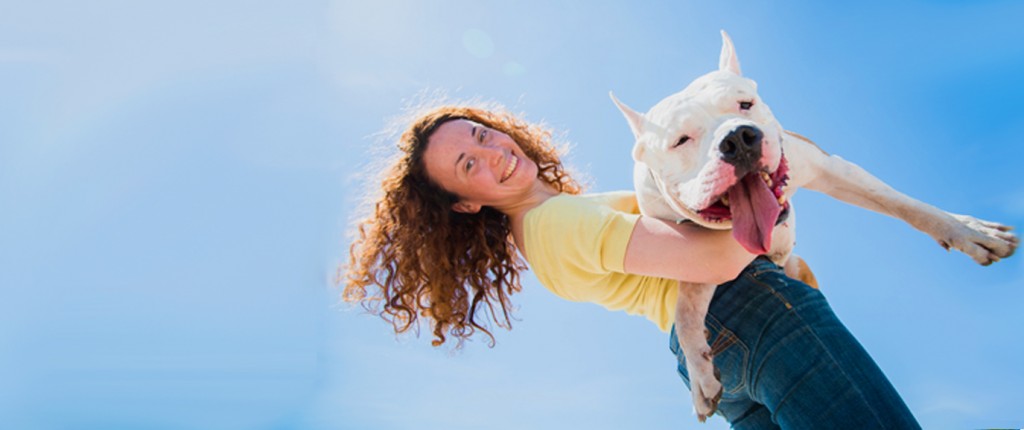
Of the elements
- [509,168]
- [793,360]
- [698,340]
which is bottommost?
[793,360]

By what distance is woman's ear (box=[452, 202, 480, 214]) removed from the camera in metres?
3.93

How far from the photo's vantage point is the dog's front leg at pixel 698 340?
9.78ft

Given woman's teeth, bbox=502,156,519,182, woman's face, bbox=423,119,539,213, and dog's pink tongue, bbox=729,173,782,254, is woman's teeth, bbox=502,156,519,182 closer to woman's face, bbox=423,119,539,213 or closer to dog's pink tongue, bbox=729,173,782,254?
woman's face, bbox=423,119,539,213

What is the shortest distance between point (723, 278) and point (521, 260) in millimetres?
1659

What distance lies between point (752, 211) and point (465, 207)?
1617 millimetres

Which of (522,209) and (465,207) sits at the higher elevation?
(465,207)

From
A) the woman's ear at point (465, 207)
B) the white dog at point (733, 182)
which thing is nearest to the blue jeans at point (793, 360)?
the white dog at point (733, 182)

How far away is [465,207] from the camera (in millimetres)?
3969

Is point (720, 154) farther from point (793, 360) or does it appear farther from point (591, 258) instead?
point (793, 360)

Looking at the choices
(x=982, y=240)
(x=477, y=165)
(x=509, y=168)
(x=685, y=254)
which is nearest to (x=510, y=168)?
(x=509, y=168)

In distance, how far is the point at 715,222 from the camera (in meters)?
3.01

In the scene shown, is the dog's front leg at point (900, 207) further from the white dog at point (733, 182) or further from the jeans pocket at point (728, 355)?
the jeans pocket at point (728, 355)

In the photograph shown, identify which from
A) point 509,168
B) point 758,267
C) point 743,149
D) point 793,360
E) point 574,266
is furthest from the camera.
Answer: point 509,168

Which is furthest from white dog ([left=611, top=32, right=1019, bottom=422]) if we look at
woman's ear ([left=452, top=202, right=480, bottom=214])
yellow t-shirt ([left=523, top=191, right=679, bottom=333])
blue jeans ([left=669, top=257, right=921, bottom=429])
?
woman's ear ([left=452, top=202, right=480, bottom=214])
